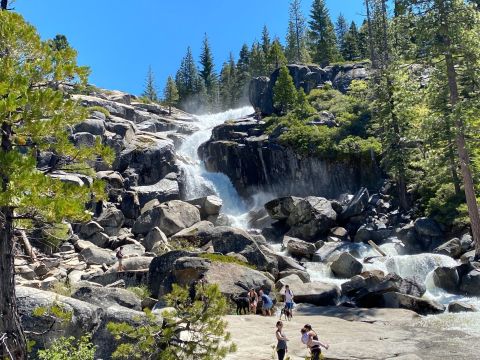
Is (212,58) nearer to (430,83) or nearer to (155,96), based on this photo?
(155,96)

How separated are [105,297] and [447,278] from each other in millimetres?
17512

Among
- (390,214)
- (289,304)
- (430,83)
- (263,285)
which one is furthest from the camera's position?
(390,214)

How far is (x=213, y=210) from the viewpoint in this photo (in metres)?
40.8

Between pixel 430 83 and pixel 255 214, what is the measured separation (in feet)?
78.0

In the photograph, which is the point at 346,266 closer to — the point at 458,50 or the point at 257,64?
the point at 458,50

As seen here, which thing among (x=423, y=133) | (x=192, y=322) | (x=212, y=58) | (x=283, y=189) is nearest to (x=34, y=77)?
(x=192, y=322)

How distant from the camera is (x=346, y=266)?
89.1 feet

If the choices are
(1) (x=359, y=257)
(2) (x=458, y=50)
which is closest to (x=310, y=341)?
(2) (x=458, y=50)

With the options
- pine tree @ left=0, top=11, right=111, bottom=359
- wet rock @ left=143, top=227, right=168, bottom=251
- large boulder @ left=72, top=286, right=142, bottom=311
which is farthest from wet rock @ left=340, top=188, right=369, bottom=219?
pine tree @ left=0, top=11, right=111, bottom=359

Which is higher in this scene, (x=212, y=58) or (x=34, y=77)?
(x=212, y=58)

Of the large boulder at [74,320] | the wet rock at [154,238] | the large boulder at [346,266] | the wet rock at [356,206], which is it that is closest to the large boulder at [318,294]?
the large boulder at [346,266]

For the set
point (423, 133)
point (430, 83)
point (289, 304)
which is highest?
point (430, 83)

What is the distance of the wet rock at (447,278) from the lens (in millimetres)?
22906

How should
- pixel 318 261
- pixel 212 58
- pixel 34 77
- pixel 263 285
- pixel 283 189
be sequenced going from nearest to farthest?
pixel 34 77 < pixel 263 285 < pixel 318 261 < pixel 283 189 < pixel 212 58
